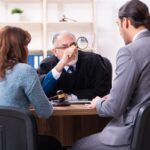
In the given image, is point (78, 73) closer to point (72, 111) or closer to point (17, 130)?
point (72, 111)

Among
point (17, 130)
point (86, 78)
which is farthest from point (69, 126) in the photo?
point (17, 130)

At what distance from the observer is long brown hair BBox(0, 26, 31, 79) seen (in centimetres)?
166

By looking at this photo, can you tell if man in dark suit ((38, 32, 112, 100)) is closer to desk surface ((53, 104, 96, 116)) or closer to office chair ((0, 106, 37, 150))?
desk surface ((53, 104, 96, 116))

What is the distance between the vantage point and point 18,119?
140 centimetres

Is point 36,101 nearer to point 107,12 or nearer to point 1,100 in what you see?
point 1,100

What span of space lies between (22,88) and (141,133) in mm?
608

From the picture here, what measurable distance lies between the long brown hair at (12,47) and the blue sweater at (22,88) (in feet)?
0.15

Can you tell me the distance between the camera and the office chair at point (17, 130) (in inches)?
54.2

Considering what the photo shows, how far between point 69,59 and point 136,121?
114 cm

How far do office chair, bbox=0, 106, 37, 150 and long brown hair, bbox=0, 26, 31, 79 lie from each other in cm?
34

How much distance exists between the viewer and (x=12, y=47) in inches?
66.6

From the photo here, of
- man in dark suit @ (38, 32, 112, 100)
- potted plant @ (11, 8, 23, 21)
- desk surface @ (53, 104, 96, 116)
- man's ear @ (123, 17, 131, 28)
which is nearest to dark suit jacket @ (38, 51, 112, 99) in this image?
man in dark suit @ (38, 32, 112, 100)

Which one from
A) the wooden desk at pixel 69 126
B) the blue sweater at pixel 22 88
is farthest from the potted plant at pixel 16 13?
the blue sweater at pixel 22 88

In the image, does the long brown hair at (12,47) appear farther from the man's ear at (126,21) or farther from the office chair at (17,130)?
the man's ear at (126,21)
